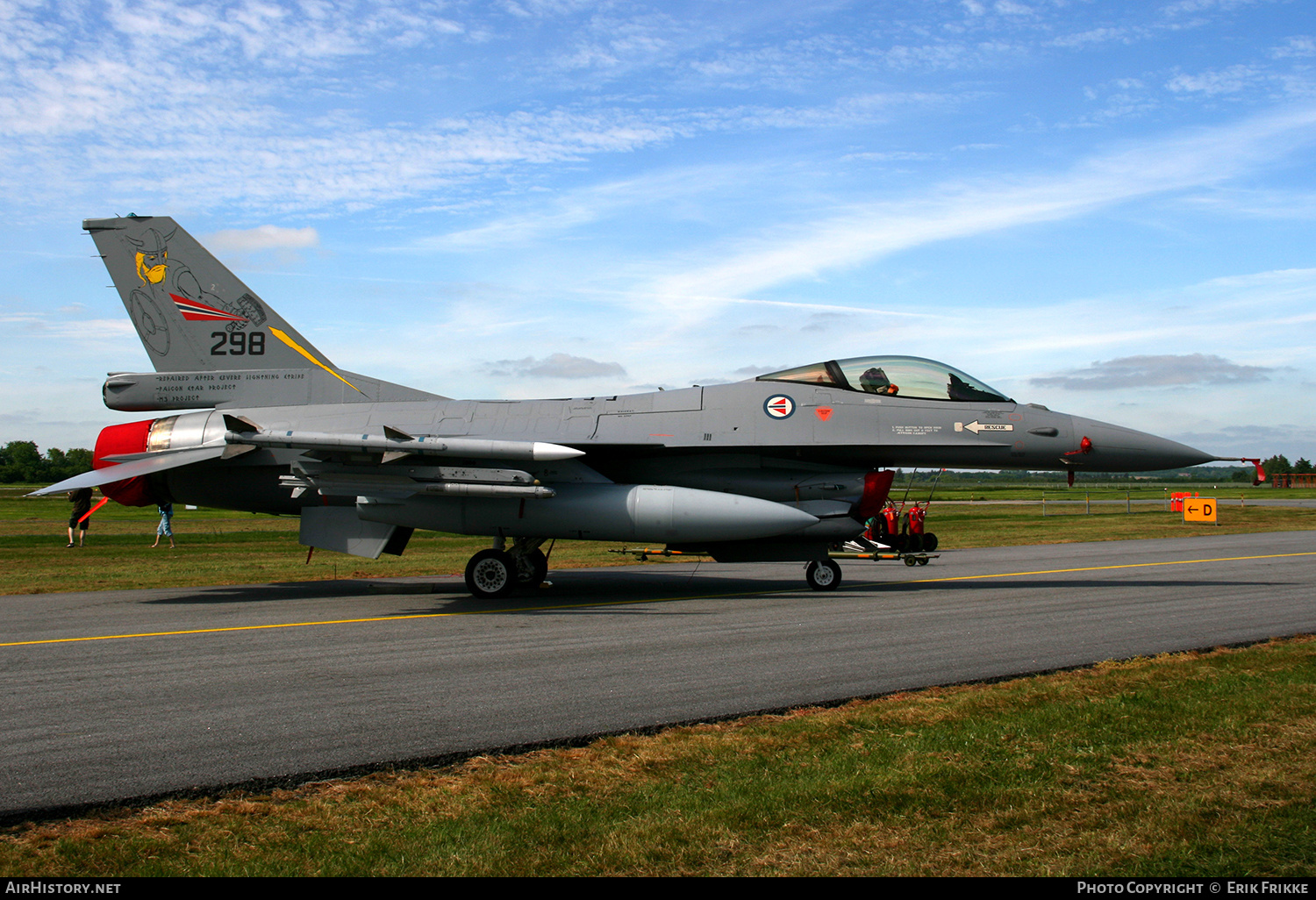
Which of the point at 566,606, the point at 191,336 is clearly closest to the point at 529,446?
the point at 566,606

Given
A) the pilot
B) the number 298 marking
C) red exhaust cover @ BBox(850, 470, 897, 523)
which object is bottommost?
red exhaust cover @ BBox(850, 470, 897, 523)

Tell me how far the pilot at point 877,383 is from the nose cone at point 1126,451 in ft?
8.65

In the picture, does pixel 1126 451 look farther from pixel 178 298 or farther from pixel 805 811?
pixel 178 298

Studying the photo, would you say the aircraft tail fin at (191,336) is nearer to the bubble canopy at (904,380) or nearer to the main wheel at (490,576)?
the main wheel at (490,576)

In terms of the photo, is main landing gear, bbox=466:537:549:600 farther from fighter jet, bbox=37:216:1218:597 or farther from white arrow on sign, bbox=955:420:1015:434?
white arrow on sign, bbox=955:420:1015:434

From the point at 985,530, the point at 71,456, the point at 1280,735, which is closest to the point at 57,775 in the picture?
the point at 1280,735

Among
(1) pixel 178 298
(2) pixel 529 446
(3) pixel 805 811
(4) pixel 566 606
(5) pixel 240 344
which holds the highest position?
(1) pixel 178 298

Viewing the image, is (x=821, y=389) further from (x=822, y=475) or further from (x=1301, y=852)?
(x=1301, y=852)

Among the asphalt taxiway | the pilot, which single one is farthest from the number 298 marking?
the pilot

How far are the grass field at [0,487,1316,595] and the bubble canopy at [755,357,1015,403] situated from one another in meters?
A: 8.01

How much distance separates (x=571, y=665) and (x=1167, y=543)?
71.0 feet

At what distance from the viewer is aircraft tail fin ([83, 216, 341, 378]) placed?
46.6 ft

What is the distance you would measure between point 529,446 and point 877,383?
518cm

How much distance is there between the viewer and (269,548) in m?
23.2
